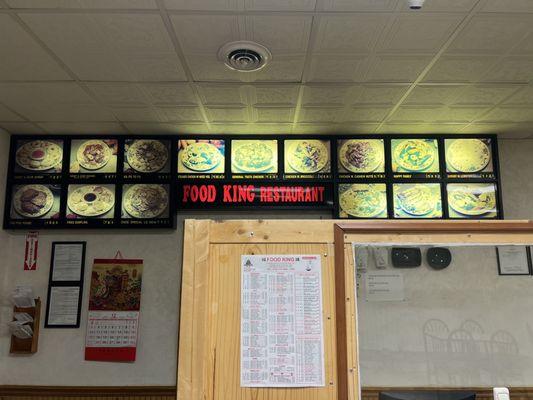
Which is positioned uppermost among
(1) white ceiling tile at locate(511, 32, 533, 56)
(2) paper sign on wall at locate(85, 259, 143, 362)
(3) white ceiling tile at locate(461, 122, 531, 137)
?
(3) white ceiling tile at locate(461, 122, 531, 137)

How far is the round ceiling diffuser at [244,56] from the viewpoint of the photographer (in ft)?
7.40

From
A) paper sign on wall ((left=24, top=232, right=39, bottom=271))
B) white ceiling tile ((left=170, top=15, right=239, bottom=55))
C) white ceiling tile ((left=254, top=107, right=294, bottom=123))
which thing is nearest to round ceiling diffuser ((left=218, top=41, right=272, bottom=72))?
white ceiling tile ((left=170, top=15, right=239, bottom=55))

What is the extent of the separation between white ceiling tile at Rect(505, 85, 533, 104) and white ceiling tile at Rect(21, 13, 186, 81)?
2161 millimetres

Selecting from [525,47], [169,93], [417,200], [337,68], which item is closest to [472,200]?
[417,200]

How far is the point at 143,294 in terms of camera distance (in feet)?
11.8

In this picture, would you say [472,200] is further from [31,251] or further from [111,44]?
[31,251]

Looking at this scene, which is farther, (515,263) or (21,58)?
(21,58)

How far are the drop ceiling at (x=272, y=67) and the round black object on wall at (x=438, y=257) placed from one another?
3.64 feet


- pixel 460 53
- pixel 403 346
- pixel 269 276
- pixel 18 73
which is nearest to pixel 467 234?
pixel 269 276

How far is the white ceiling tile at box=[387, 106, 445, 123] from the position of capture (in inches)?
A: 123

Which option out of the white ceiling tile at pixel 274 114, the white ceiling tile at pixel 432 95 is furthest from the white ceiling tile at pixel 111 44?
the white ceiling tile at pixel 432 95

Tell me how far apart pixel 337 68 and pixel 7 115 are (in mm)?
2429

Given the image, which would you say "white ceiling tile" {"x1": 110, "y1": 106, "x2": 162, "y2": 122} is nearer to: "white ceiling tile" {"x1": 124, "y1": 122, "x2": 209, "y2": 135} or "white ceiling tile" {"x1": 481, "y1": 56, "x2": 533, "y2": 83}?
"white ceiling tile" {"x1": 124, "y1": 122, "x2": 209, "y2": 135}

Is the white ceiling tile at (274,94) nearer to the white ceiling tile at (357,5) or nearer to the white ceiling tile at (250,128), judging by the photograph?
the white ceiling tile at (250,128)
